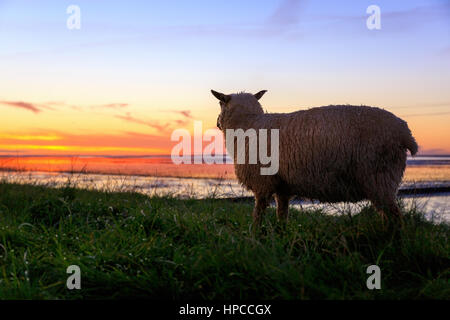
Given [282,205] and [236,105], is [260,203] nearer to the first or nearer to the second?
[282,205]

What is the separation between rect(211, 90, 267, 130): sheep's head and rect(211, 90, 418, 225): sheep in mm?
730

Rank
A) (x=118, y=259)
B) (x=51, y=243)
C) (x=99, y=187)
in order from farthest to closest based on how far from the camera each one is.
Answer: (x=99, y=187)
(x=51, y=243)
(x=118, y=259)

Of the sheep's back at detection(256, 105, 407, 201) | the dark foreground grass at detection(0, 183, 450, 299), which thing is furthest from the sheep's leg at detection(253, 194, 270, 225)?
the dark foreground grass at detection(0, 183, 450, 299)

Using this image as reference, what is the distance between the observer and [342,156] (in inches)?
177

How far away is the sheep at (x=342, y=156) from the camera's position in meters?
4.41

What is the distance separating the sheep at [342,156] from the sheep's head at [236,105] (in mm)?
730

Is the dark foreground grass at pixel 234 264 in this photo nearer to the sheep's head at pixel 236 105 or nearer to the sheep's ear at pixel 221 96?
the sheep's head at pixel 236 105

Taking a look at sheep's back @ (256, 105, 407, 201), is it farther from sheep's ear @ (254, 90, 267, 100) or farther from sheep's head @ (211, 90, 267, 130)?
sheep's ear @ (254, 90, 267, 100)

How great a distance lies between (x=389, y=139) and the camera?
4.42 metres

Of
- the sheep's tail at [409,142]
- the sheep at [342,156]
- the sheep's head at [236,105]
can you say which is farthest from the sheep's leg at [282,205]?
the sheep's tail at [409,142]

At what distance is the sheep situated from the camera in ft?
14.5

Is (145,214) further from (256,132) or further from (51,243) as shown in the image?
(256,132)
